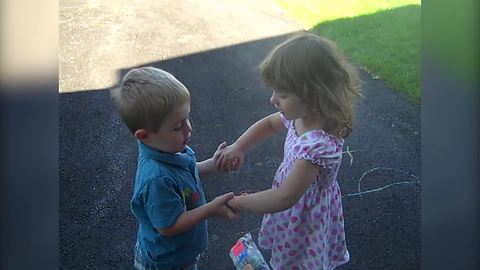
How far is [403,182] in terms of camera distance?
2.79m

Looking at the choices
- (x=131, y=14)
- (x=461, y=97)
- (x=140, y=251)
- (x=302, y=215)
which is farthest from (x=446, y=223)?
(x=131, y=14)

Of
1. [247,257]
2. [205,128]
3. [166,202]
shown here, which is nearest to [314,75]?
[166,202]

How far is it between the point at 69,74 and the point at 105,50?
14.8 inches

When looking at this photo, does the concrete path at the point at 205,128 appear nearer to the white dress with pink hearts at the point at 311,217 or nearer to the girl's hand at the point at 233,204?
the white dress with pink hearts at the point at 311,217

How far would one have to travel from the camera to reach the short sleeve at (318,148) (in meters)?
1.48

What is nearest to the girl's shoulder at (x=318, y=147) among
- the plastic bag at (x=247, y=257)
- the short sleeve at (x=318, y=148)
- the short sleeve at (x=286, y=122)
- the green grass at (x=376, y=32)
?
the short sleeve at (x=318, y=148)

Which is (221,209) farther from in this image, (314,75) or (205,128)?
(205,128)

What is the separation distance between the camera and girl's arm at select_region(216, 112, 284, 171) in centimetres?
171

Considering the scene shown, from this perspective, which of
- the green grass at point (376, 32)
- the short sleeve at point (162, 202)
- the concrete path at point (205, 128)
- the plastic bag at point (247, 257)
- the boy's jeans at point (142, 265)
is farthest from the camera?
the green grass at point (376, 32)

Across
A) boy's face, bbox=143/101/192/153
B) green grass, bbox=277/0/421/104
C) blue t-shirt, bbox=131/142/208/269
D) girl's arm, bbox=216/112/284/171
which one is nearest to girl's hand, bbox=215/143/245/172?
girl's arm, bbox=216/112/284/171

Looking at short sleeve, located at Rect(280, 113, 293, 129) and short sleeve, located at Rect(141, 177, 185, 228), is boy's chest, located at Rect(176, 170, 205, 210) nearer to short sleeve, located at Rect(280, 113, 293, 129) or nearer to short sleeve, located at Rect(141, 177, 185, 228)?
short sleeve, located at Rect(141, 177, 185, 228)

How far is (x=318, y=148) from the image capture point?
1.49m

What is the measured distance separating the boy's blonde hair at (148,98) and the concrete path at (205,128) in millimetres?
966

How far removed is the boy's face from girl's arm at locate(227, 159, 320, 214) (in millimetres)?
225
